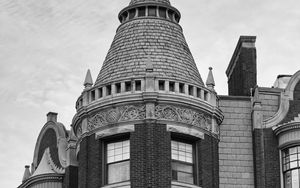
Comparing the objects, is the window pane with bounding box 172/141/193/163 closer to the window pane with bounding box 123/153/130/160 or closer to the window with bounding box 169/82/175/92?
the window pane with bounding box 123/153/130/160

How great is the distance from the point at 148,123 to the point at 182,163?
2.42 metres

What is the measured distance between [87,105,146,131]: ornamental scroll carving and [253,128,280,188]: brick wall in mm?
5842

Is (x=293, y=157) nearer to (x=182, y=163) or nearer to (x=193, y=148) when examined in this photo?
(x=193, y=148)

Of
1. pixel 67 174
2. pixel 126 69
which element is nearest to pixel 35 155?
pixel 67 174

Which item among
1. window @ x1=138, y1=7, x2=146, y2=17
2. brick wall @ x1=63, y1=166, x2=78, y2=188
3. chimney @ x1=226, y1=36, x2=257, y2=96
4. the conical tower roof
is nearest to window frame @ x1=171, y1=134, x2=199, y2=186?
the conical tower roof

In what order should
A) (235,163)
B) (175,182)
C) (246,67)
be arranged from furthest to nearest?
1. (246,67)
2. (235,163)
3. (175,182)

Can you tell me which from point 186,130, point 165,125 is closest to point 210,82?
point 186,130

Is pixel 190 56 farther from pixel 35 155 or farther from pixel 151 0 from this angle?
pixel 35 155

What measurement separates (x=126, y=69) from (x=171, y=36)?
329 centimetres

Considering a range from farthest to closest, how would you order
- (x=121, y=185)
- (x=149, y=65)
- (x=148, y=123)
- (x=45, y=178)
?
(x=45, y=178) → (x=149, y=65) → (x=148, y=123) → (x=121, y=185)

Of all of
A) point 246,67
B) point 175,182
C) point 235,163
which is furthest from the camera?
point 246,67

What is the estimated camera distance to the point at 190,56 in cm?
5491

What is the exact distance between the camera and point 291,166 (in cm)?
5219

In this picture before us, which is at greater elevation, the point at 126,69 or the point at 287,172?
the point at 126,69
